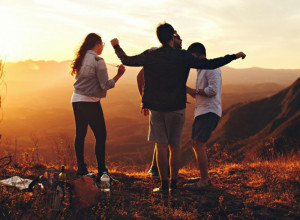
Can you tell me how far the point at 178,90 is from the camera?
3.98 m

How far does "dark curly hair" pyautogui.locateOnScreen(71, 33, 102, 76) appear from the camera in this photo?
15.3ft

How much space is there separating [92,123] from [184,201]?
1651 millimetres

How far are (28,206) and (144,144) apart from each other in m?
38.3

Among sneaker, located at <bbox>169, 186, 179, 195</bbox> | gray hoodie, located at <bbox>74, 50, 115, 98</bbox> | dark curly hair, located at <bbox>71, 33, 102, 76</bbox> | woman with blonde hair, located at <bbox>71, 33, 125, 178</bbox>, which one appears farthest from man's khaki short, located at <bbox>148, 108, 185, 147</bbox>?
dark curly hair, located at <bbox>71, 33, 102, 76</bbox>

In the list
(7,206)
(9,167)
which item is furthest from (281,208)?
(9,167)

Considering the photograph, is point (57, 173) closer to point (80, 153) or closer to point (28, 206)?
point (28, 206)

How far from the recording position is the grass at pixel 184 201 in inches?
137

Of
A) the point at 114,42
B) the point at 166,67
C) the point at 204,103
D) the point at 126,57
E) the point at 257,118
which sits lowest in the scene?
the point at 257,118

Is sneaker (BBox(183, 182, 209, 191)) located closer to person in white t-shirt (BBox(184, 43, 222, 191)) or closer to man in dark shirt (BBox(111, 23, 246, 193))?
person in white t-shirt (BBox(184, 43, 222, 191))

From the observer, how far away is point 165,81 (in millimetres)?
3936

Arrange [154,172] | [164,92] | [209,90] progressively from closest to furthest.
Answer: [164,92], [209,90], [154,172]

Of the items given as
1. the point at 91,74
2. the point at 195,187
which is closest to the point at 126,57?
the point at 91,74

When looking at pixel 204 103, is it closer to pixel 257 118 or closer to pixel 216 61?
pixel 216 61

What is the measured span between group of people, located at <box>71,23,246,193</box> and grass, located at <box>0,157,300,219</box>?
0.34 m
